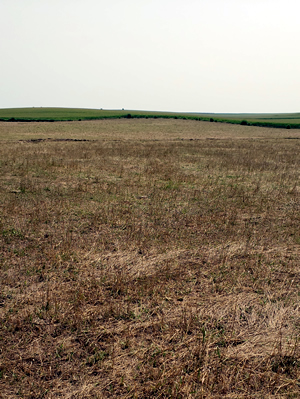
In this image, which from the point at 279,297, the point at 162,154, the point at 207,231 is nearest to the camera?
the point at 279,297

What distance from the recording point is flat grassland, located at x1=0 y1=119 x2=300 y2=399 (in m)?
3.67

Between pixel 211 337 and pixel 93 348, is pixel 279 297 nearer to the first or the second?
pixel 211 337

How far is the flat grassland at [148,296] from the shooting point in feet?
12.0

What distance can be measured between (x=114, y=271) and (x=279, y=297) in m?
3.06

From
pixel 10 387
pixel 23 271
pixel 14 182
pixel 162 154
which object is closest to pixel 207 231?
pixel 23 271

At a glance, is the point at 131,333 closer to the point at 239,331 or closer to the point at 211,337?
the point at 211,337

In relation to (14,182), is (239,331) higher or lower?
lower

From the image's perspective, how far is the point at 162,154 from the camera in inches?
961

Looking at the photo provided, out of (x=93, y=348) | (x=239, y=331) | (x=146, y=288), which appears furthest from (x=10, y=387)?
(x=239, y=331)

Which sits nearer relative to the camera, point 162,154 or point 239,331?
point 239,331

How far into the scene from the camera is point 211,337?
431 cm

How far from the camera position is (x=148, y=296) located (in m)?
5.29

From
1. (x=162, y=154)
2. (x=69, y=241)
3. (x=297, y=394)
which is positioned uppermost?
(x=162, y=154)

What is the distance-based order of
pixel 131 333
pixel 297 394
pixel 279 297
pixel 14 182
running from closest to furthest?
pixel 297 394 → pixel 131 333 → pixel 279 297 → pixel 14 182
